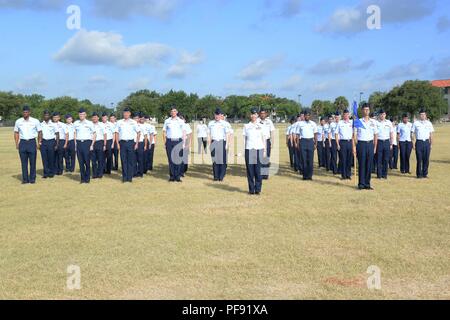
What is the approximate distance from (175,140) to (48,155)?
3916 millimetres

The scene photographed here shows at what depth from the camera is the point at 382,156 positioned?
1287 centimetres

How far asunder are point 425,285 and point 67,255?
13.7 ft

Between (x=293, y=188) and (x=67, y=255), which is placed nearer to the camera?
(x=67, y=255)

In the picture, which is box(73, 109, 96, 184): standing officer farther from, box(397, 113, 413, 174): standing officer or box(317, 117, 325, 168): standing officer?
box(397, 113, 413, 174): standing officer

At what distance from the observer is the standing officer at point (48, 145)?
44.4ft

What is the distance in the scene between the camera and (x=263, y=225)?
24.0 feet

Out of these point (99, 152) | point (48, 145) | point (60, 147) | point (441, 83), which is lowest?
point (99, 152)

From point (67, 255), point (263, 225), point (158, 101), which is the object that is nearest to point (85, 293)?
point (67, 255)

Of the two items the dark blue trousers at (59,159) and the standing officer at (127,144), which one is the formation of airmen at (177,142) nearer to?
the standing officer at (127,144)

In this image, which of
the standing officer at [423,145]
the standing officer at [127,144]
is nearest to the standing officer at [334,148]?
the standing officer at [423,145]

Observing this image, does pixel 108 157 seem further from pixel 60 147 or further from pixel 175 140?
pixel 175 140

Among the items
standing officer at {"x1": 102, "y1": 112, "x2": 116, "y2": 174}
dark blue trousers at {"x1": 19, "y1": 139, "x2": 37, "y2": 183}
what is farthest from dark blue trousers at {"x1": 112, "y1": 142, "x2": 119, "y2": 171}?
dark blue trousers at {"x1": 19, "y1": 139, "x2": 37, "y2": 183}

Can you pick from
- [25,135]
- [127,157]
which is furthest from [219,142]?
[25,135]
